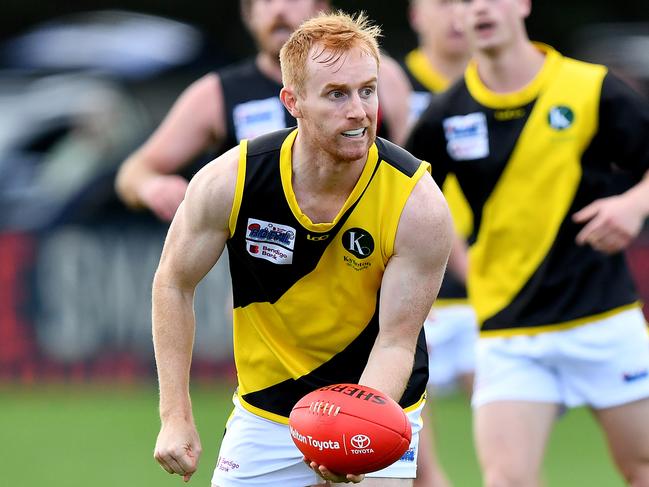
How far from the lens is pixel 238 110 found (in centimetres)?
718

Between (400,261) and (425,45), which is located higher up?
(400,261)

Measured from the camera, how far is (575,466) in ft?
32.3

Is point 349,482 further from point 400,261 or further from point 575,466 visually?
point 575,466

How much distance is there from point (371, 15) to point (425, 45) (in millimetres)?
5322

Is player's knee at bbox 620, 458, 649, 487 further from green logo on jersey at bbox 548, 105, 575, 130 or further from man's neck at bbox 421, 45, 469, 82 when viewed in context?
man's neck at bbox 421, 45, 469, 82

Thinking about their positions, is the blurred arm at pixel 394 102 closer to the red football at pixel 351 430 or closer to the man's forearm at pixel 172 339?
the man's forearm at pixel 172 339

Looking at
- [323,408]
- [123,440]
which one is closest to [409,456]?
[323,408]

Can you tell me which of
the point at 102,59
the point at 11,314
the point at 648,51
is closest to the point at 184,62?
the point at 102,59

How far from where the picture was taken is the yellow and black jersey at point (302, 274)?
5004 millimetres

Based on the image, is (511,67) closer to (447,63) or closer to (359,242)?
(359,242)

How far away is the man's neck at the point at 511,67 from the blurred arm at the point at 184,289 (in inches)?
75.8

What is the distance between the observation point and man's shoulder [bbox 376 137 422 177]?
198 inches

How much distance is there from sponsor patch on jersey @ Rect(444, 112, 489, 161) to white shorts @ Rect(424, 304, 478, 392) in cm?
194

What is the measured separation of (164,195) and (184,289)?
1550mm
